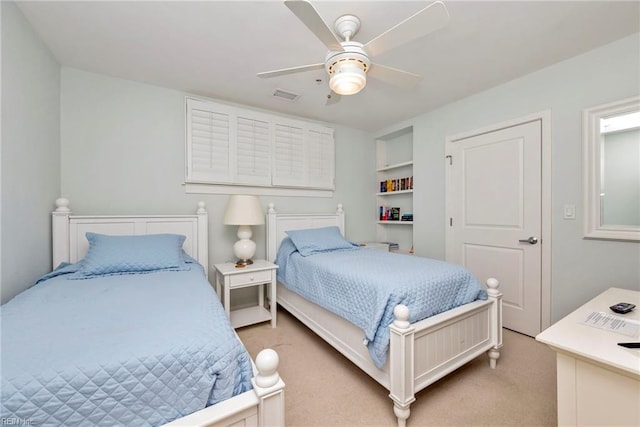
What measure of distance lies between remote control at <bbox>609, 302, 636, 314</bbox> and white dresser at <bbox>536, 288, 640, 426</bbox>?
0.30m

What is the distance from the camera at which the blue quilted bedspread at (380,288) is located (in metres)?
1.49

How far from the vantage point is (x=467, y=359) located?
170 cm

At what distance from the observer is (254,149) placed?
2941 millimetres

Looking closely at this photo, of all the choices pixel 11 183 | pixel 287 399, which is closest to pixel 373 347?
pixel 287 399

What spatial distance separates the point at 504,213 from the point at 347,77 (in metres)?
2.03

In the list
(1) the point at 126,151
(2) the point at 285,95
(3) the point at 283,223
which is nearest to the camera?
(1) the point at 126,151

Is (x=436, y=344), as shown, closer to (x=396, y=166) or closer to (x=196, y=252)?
(x=196, y=252)

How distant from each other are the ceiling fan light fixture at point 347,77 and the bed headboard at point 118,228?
174 centimetres

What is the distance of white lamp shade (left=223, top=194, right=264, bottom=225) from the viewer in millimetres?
2469

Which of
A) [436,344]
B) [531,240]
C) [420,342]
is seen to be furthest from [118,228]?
[531,240]

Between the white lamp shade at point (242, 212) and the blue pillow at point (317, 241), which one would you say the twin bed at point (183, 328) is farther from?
the white lamp shade at point (242, 212)

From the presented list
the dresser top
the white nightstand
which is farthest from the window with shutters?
the dresser top

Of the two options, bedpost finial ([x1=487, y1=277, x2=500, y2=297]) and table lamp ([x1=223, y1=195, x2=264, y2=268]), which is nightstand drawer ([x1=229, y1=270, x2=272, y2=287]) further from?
bedpost finial ([x1=487, y1=277, x2=500, y2=297])

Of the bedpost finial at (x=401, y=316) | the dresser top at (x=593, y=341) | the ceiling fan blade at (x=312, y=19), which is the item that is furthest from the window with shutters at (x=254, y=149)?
the dresser top at (x=593, y=341)
